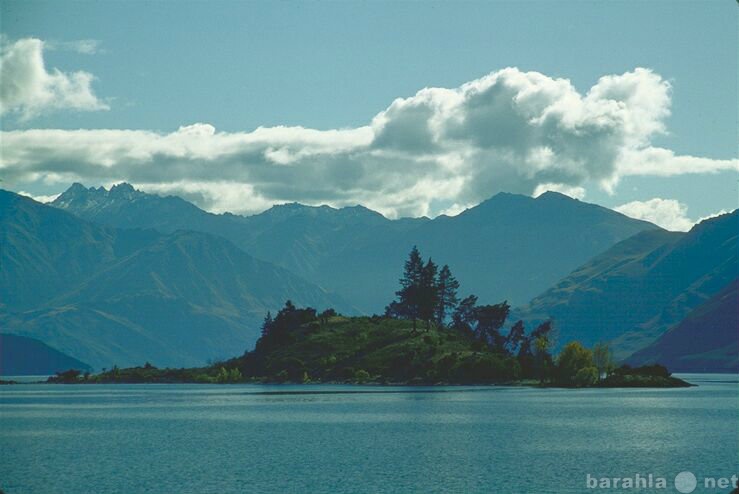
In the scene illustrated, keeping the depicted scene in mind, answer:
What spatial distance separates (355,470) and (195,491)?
70.2ft

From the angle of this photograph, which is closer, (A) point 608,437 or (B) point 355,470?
(B) point 355,470

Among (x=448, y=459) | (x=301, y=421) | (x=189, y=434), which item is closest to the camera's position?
(x=448, y=459)

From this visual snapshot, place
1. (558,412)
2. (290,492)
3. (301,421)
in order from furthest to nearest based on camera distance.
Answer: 1. (558,412)
2. (301,421)
3. (290,492)

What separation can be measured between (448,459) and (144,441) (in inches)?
2093

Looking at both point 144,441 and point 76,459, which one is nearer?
point 76,459

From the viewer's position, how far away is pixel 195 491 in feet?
318

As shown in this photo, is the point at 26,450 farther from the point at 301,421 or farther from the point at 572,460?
the point at 572,460

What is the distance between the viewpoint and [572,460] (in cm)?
11612

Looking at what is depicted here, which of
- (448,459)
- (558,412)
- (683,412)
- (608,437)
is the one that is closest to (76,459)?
(448,459)

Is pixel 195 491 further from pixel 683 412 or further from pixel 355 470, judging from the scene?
pixel 683 412

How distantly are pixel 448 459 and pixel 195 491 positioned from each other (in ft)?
120

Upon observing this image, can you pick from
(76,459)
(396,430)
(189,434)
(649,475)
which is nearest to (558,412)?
(396,430)

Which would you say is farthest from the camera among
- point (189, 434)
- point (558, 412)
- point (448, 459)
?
point (558, 412)

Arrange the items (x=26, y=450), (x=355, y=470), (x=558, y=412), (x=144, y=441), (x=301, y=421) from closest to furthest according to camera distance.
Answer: (x=355, y=470), (x=26, y=450), (x=144, y=441), (x=301, y=421), (x=558, y=412)
